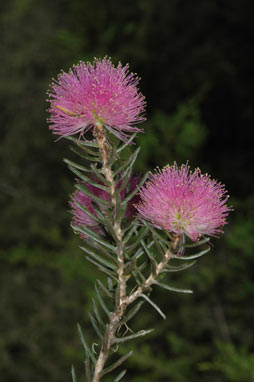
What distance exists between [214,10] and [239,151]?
1.28 metres

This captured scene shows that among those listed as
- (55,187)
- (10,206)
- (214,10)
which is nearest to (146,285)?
(214,10)

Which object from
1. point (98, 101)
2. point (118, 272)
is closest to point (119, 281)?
point (118, 272)

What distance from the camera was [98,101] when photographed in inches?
28.1

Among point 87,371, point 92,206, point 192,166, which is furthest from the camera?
point 192,166

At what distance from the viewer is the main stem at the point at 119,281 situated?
68cm

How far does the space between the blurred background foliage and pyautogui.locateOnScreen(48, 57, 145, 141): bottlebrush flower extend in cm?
174

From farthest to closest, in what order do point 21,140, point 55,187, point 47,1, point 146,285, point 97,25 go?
point 47,1 < point 21,140 < point 55,187 < point 97,25 < point 146,285

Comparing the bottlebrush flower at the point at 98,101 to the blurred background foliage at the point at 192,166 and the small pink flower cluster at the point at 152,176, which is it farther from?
the blurred background foliage at the point at 192,166

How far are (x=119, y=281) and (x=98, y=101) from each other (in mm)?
296

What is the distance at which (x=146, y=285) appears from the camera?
0.72 meters

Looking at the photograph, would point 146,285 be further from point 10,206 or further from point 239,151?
point 10,206

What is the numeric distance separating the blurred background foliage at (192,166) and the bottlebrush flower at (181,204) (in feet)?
5.26

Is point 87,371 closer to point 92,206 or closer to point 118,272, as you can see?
point 118,272

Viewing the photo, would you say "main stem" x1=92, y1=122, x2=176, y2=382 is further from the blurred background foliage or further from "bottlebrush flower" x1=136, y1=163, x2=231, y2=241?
the blurred background foliage
